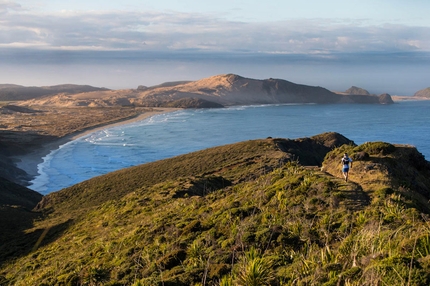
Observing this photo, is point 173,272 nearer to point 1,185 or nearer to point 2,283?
point 2,283

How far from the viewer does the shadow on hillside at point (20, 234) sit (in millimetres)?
19344

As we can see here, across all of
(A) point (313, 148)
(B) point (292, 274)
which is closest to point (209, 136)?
(A) point (313, 148)

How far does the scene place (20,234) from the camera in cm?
2241

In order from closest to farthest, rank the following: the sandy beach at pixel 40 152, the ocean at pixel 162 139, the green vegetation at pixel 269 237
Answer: the green vegetation at pixel 269 237
the ocean at pixel 162 139
the sandy beach at pixel 40 152

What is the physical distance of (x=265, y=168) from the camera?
31.1 meters

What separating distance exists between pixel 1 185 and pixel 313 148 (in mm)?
28878

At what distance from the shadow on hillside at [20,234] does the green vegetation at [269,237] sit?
0.49 feet

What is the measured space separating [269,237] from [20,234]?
1750 cm

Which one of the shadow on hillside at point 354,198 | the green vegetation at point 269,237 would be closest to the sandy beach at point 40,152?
the green vegetation at point 269,237

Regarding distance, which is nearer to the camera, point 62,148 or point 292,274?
point 292,274

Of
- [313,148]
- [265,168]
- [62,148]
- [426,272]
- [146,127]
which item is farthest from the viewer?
[146,127]

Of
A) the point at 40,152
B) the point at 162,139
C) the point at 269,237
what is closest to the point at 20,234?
the point at 269,237

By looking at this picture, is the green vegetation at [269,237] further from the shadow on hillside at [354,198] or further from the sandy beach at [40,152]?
the sandy beach at [40,152]

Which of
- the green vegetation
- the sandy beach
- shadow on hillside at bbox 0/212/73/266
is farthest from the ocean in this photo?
the green vegetation
